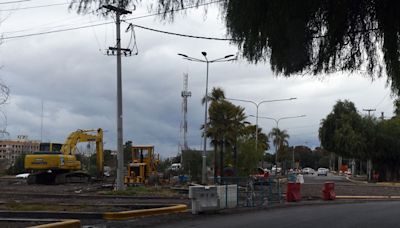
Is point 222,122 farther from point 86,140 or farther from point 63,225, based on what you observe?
point 63,225

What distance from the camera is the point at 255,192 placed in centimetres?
2817

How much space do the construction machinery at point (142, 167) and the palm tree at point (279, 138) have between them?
3248 inches

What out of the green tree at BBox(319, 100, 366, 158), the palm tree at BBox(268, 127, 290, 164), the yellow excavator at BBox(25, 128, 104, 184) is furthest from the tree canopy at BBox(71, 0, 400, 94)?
the palm tree at BBox(268, 127, 290, 164)

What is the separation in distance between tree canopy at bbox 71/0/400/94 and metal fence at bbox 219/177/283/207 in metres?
16.2

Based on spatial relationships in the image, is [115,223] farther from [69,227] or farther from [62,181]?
[62,181]

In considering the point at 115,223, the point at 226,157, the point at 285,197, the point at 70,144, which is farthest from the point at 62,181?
the point at 115,223

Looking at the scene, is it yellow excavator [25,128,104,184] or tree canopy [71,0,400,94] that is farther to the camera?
yellow excavator [25,128,104,184]

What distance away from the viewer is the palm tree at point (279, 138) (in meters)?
134

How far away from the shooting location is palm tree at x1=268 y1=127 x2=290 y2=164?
134250 millimetres

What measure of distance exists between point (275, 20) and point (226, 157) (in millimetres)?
52010

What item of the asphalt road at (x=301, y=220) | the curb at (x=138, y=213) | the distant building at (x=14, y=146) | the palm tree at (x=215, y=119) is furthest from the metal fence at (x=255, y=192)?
the palm tree at (x=215, y=119)

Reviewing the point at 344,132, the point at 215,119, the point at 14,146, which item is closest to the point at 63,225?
the point at 14,146

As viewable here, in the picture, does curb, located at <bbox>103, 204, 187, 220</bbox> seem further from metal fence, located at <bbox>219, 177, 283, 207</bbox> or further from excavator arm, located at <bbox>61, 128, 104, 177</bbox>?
excavator arm, located at <bbox>61, 128, 104, 177</bbox>

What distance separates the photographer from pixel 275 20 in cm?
994
